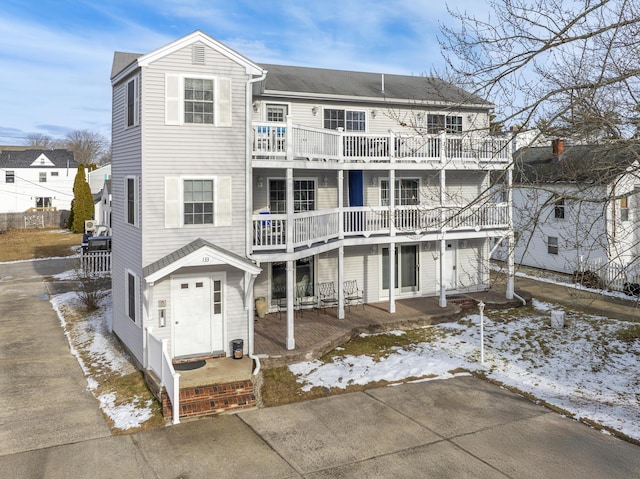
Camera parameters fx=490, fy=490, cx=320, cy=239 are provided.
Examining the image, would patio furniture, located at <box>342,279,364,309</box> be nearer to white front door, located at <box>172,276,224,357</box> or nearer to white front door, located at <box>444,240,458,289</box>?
white front door, located at <box>444,240,458,289</box>

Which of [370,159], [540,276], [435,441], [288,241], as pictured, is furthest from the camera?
[540,276]

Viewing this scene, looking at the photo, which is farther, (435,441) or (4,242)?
(4,242)

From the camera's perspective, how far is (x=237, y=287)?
1302 centimetres

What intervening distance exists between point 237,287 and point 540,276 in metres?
17.9

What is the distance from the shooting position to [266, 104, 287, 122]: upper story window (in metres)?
17.3

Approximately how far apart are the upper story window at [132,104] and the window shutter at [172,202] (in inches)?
70.7

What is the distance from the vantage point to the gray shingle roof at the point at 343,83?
17.8 meters

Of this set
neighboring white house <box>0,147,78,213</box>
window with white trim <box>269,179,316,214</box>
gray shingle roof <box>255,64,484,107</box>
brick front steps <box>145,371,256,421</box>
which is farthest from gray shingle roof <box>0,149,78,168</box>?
brick front steps <box>145,371,256,421</box>

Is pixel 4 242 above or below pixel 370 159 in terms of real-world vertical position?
below

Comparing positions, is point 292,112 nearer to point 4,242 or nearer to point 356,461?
point 356,461

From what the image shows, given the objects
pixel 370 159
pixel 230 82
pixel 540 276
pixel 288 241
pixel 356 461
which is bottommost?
pixel 356 461

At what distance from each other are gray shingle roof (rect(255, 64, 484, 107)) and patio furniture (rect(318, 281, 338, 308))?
6.97 m

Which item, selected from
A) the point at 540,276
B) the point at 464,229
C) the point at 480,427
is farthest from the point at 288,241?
the point at 540,276

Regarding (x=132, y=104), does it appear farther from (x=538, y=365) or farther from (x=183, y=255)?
(x=538, y=365)
